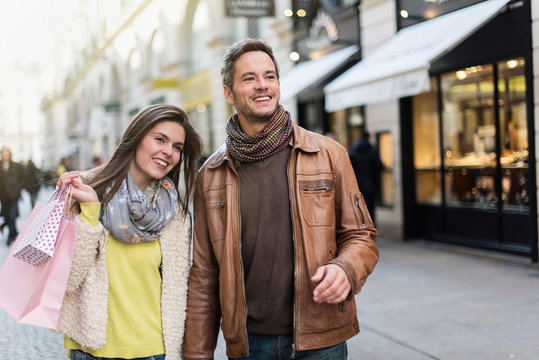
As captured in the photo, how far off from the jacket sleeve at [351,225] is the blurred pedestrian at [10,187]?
1089 cm

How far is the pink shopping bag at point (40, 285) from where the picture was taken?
2104 millimetres

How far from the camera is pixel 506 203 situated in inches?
326

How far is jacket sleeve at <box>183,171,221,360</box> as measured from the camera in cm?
240

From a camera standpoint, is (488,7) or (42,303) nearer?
(42,303)

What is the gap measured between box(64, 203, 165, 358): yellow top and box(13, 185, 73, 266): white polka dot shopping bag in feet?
0.41

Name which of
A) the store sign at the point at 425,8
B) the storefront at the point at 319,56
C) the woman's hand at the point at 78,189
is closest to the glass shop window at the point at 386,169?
the storefront at the point at 319,56

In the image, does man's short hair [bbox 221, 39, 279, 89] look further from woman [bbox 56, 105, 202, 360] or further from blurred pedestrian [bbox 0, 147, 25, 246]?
blurred pedestrian [bbox 0, 147, 25, 246]

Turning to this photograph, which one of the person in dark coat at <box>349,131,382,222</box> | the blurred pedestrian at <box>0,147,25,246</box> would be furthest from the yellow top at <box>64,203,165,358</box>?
the blurred pedestrian at <box>0,147,25,246</box>

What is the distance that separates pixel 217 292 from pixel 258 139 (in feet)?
2.18

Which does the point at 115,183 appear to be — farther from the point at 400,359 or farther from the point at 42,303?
the point at 400,359

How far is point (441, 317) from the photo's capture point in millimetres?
5559

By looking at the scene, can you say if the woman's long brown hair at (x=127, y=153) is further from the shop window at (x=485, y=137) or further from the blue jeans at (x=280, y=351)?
the shop window at (x=485, y=137)

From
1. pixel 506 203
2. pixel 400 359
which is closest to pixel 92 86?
pixel 506 203

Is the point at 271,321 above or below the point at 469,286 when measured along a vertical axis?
above
